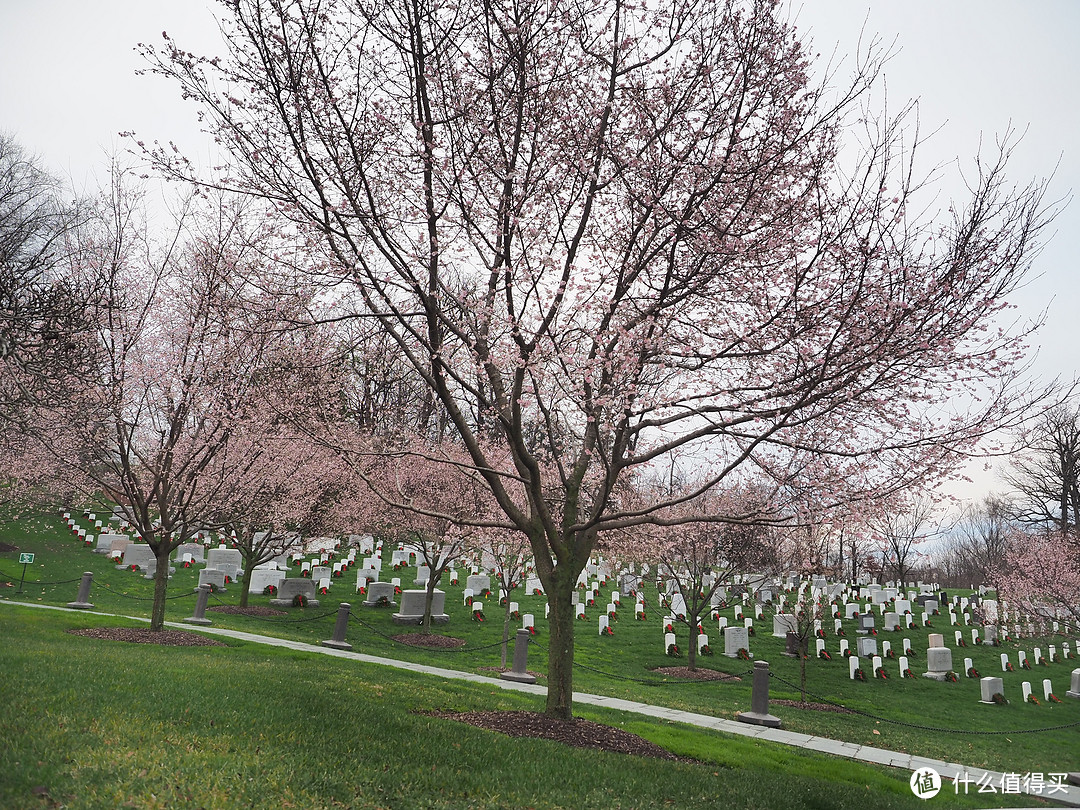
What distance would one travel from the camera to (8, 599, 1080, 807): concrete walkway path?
8844 mm

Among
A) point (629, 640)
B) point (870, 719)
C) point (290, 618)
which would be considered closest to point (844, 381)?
point (870, 719)

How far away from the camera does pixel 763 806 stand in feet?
17.9

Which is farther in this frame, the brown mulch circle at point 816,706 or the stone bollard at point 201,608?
the stone bollard at point 201,608

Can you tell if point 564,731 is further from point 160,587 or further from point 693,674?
point 693,674

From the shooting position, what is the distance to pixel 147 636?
1173cm

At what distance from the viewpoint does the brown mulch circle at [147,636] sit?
37.1 feet

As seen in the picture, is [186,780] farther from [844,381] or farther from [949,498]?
[949,498]

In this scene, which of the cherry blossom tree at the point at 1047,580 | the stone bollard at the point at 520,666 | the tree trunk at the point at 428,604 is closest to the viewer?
the stone bollard at the point at 520,666

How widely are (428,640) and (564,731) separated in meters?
11.2

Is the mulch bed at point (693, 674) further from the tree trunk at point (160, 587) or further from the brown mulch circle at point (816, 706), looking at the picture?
the tree trunk at point (160, 587)

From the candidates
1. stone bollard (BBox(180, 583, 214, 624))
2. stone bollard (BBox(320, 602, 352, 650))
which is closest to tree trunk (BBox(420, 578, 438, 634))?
stone bollard (BBox(320, 602, 352, 650))

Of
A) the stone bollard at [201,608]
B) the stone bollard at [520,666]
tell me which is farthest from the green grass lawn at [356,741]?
the stone bollard at [201,608]

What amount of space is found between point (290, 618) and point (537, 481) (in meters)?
14.3

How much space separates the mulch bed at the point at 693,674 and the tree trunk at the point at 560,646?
9.81 metres
